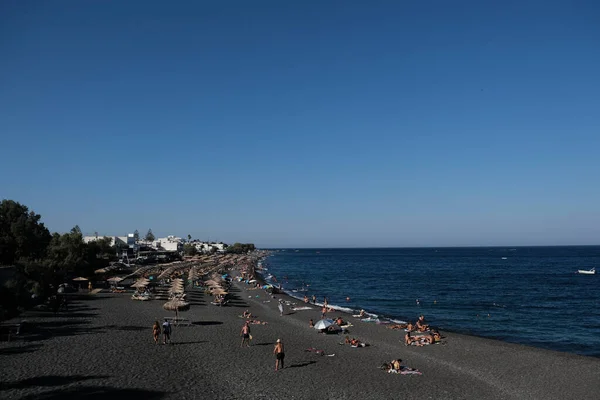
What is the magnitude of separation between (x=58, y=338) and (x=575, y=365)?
84.9 ft

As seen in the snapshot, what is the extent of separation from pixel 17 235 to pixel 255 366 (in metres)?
32.6

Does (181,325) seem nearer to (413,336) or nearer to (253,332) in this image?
(253,332)

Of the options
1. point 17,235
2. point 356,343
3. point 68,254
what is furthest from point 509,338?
point 68,254

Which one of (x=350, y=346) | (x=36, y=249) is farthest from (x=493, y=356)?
(x=36, y=249)

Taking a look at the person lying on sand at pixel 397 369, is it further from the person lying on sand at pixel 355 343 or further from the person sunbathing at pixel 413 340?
the person sunbathing at pixel 413 340

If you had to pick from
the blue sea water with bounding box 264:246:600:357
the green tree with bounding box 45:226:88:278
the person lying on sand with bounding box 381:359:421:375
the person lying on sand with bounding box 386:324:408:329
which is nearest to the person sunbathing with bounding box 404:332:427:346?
the person lying on sand with bounding box 386:324:408:329

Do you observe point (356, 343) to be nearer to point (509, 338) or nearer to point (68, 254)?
point (509, 338)

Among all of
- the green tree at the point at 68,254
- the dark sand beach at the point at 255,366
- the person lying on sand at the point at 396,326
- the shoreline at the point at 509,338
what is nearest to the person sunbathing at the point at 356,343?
the dark sand beach at the point at 255,366

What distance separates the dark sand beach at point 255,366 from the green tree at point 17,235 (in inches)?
588

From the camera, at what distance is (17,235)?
39.7 m

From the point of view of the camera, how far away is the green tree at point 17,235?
3947cm

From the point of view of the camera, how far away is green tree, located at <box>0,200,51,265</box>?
129 ft

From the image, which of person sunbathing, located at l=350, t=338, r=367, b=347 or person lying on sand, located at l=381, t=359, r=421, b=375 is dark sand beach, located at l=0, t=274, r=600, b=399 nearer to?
person lying on sand, located at l=381, t=359, r=421, b=375

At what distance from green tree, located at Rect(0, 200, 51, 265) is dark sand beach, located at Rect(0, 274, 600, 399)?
14928mm
